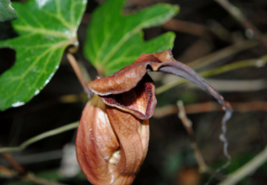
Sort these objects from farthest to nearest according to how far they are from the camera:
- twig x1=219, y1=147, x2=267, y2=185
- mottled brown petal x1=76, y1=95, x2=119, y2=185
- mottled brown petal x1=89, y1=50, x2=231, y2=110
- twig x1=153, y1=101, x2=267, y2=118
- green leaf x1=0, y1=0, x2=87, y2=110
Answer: twig x1=153, y1=101, x2=267, y2=118 → twig x1=219, y1=147, x2=267, y2=185 → green leaf x1=0, y1=0, x2=87, y2=110 → mottled brown petal x1=76, y1=95, x2=119, y2=185 → mottled brown petal x1=89, y1=50, x2=231, y2=110

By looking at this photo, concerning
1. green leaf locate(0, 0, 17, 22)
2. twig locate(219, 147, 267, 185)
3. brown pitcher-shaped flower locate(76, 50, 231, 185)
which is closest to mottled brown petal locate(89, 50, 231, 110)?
brown pitcher-shaped flower locate(76, 50, 231, 185)

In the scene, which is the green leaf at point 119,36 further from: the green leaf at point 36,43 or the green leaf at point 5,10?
the green leaf at point 5,10

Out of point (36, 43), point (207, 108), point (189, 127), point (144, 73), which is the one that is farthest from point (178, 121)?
point (144, 73)

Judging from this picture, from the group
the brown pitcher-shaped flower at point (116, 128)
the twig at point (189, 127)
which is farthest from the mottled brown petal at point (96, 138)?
the twig at point (189, 127)

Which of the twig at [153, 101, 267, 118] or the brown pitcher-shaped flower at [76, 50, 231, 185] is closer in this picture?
the brown pitcher-shaped flower at [76, 50, 231, 185]

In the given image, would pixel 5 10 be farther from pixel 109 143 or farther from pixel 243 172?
pixel 243 172

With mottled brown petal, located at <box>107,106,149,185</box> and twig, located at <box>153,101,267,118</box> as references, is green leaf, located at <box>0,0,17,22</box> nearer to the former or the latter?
mottled brown petal, located at <box>107,106,149,185</box>

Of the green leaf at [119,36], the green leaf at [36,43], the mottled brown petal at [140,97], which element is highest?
the green leaf at [36,43]

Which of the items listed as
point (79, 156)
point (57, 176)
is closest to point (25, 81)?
point (79, 156)
